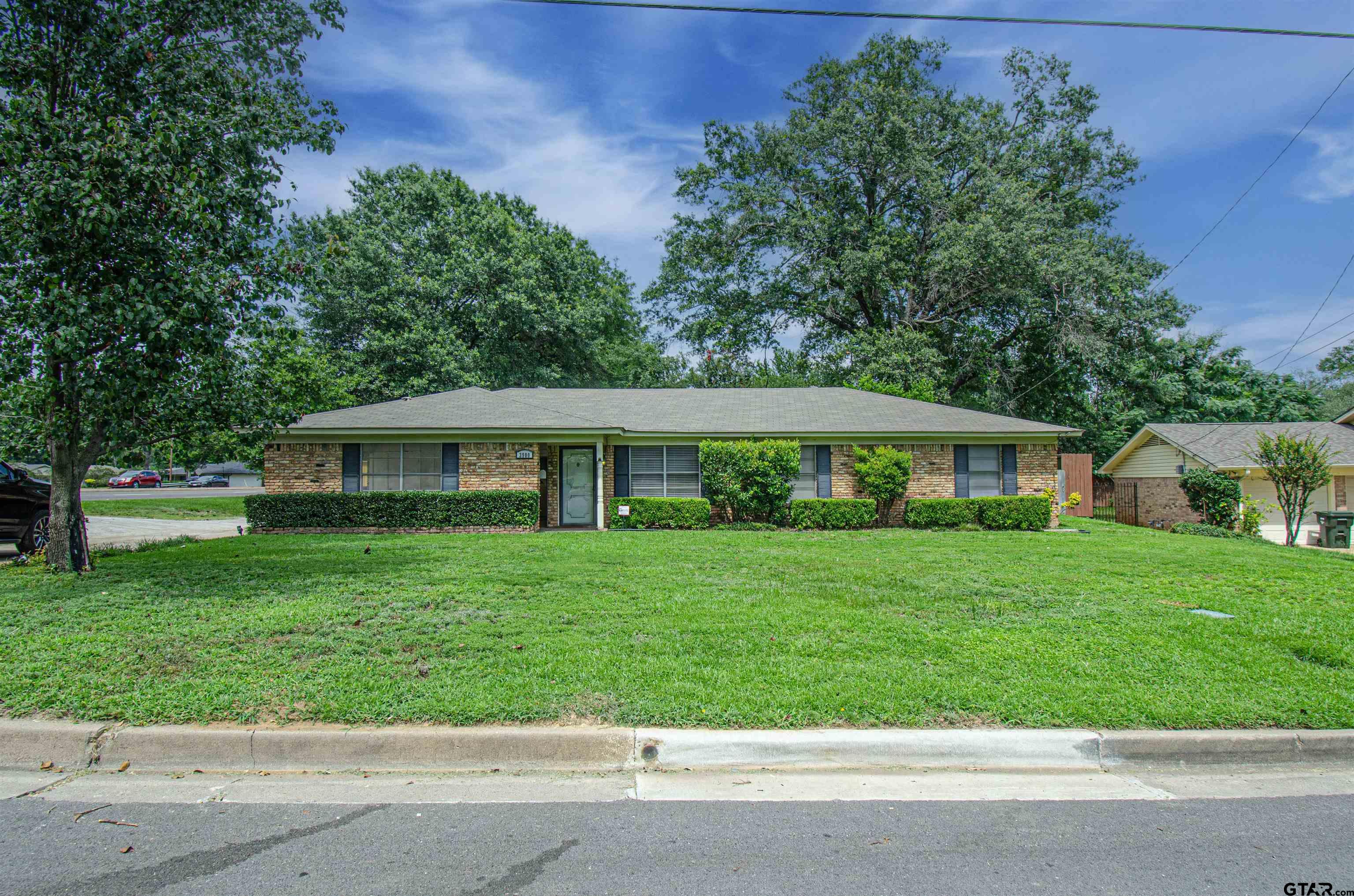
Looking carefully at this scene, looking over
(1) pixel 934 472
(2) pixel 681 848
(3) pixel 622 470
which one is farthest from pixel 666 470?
(2) pixel 681 848

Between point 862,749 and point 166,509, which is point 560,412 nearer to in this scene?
point 862,749

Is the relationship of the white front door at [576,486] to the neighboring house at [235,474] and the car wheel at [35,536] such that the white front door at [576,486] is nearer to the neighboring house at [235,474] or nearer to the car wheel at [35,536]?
the car wheel at [35,536]

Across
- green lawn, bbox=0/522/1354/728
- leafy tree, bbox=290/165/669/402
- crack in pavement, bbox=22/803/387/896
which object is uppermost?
leafy tree, bbox=290/165/669/402

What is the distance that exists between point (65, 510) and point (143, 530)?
10080 millimetres

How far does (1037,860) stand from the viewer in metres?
3.26

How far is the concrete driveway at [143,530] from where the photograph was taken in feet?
46.2

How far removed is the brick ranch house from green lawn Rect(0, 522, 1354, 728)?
677 centimetres

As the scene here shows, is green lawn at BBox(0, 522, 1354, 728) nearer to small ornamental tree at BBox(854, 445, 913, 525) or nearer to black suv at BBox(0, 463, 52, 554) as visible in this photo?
black suv at BBox(0, 463, 52, 554)

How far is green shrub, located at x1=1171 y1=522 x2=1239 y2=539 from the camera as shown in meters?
16.6

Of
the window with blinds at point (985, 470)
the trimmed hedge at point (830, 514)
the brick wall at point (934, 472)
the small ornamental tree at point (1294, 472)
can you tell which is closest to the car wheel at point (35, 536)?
the trimmed hedge at point (830, 514)

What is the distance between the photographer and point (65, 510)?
8938 millimetres

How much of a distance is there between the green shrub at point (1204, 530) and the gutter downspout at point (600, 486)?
13.3 m

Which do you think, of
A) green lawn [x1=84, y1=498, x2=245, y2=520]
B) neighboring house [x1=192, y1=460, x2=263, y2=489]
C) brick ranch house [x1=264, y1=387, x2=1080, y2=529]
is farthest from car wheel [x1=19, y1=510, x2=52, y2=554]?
neighboring house [x1=192, y1=460, x2=263, y2=489]

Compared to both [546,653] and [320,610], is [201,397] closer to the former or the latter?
[320,610]
